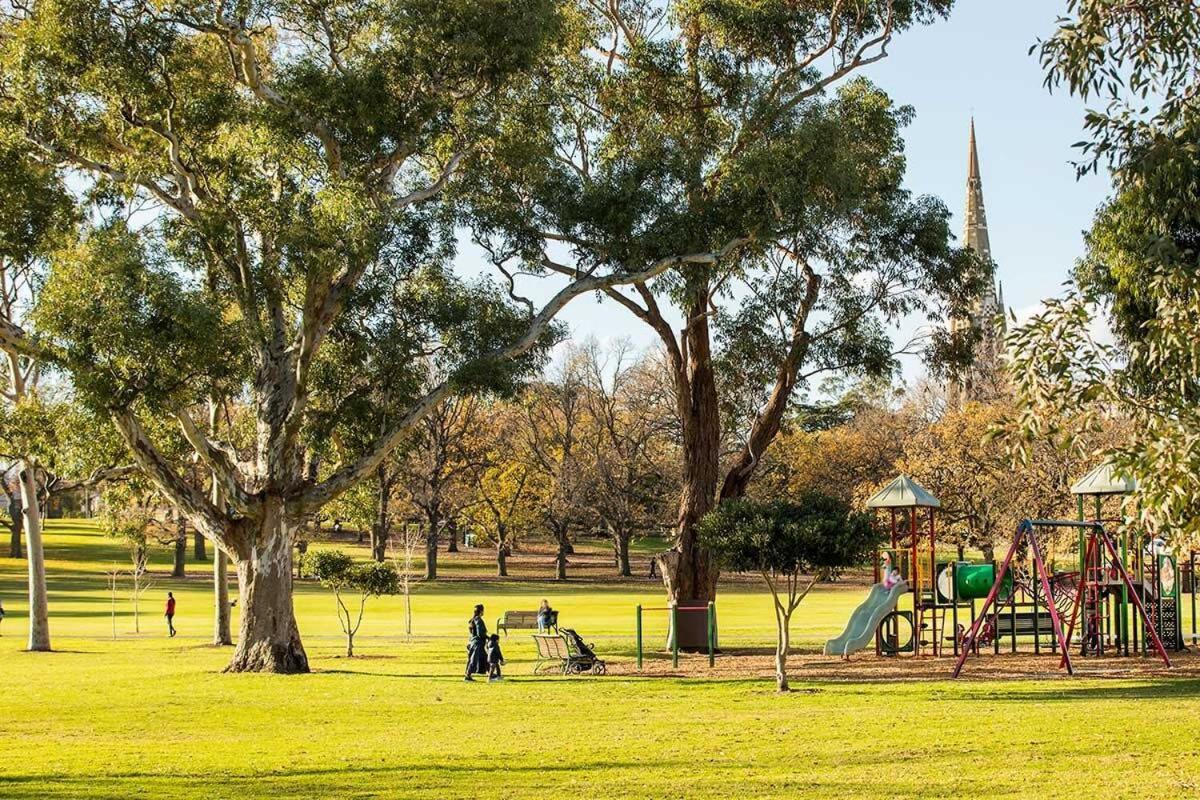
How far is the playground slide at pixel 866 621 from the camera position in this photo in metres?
27.9

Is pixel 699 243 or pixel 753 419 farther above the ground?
pixel 699 243

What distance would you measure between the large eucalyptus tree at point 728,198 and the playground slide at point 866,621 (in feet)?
11.5

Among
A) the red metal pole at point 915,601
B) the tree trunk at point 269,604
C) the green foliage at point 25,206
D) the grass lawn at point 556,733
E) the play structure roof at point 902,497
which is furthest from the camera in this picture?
the play structure roof at point 902,497

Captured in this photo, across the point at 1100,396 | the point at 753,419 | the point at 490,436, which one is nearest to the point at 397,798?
the point at 1100,396

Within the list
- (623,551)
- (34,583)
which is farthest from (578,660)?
(623,551)

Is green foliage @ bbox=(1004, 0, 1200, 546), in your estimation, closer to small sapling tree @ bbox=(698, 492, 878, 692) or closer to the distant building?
the distant building

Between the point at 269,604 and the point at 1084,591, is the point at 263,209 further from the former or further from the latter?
the point at 1084,591

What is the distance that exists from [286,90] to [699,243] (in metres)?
8.21

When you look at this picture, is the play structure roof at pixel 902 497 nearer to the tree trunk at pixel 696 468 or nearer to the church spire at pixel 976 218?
the tree trunk at pixel 696 468

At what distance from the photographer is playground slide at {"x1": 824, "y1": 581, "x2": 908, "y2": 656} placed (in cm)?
2791

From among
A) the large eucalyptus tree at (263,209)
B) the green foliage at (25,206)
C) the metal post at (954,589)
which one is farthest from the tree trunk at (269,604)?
the metal post at (954,589)

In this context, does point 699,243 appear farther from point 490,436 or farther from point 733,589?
point 490,436

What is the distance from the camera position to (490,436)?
78.4 metres

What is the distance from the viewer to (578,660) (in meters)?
25.7
